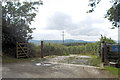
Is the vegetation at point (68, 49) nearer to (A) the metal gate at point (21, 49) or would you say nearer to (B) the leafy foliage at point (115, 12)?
(A) the metal gate at point (21, 49)

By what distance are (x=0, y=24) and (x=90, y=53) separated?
11.1 metres

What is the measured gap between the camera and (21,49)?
1099cm

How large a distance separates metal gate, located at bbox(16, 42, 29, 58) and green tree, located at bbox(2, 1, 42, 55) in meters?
0.72

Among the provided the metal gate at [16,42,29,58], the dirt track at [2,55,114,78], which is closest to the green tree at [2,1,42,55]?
the metal gate at [16,42,29,58]

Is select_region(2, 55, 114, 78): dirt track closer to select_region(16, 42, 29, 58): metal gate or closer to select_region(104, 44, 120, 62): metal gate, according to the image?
select_region(104, 44, 120, 62): metal gate

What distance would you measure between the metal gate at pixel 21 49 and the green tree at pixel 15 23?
28.4 inches

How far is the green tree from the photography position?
35.9 ft

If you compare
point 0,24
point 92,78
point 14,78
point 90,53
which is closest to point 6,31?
point 0,24

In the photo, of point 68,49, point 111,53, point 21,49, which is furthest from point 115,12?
point 68,49

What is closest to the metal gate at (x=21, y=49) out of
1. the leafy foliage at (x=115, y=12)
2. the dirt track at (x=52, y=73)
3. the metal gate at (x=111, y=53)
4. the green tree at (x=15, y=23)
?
the green tree at (x=15, y=23)

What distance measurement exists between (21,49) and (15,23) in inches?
104

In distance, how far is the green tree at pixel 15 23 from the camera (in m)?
10.9

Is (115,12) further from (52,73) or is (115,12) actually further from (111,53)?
(52,73)

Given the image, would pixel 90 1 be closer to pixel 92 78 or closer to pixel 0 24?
pixel 92 78
